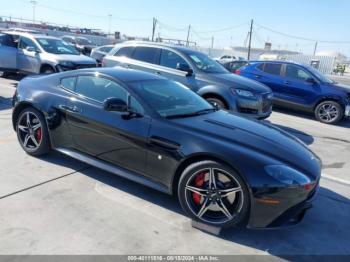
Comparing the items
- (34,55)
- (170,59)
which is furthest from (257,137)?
(34,55)

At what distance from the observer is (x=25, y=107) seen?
485 cm

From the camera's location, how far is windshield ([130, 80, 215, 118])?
3896 mm

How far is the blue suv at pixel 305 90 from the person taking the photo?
9.53m

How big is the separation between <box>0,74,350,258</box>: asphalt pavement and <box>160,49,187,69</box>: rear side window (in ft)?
13.6

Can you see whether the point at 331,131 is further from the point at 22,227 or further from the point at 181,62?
the point at 22,227

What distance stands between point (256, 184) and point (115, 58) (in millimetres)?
6762

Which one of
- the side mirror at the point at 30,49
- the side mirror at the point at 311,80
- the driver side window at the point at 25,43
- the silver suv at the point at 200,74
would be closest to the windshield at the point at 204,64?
the silver suv at the point at 200,74

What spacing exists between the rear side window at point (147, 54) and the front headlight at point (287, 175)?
228 inches

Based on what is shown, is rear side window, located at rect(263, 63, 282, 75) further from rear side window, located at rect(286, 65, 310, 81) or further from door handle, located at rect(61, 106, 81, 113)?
door handle, located at rect(61, 106, 81, 113)

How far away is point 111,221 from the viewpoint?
3.39 meters

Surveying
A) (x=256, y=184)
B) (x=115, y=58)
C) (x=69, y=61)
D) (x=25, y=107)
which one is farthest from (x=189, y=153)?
(x=69, y=61)

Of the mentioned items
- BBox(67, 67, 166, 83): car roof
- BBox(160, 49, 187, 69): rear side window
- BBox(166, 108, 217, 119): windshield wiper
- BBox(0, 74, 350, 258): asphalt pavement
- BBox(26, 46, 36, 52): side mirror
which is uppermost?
BBox(160, 49, 187, 69): rear side window

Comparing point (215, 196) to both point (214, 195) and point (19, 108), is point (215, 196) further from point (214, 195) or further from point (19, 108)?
point (19, 108)

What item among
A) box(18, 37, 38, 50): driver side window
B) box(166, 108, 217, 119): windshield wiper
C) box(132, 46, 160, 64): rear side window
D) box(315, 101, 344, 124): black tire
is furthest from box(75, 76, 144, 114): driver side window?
box(18, 37, 38, 50): driver side window
